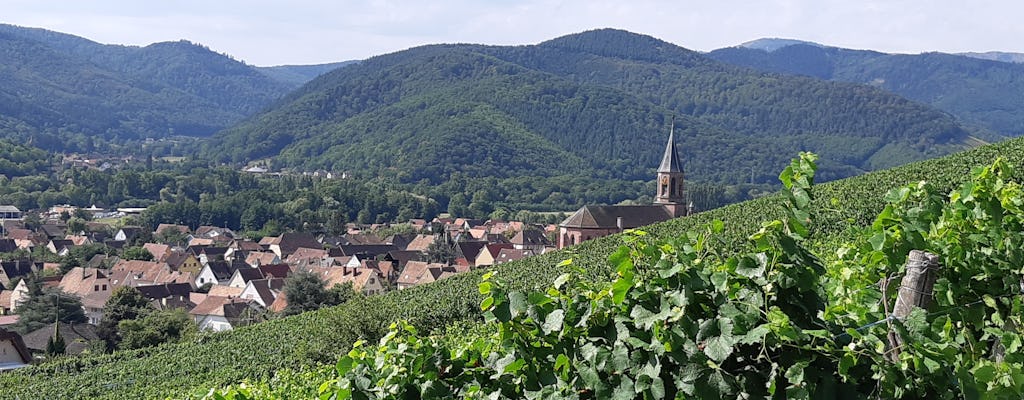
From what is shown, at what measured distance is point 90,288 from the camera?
5300 cm

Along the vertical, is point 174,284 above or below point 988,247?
below

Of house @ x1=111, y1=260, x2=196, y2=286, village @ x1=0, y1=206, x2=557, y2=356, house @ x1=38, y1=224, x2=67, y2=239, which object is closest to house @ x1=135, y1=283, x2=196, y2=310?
village @ x1=0, y1=206, x2=557, y2=356

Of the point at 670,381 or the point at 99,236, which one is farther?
the point at 99,236

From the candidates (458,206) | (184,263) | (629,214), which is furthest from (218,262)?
(458,206)

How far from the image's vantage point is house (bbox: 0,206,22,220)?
107938 millimetres

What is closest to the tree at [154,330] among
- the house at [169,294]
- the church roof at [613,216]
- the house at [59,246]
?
the house at [169,294]

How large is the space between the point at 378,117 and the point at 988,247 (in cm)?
18587

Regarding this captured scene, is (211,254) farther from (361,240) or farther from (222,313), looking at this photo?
(222,313)

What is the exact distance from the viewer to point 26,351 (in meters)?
32.6

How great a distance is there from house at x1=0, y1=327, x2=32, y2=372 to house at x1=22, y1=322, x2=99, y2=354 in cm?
230

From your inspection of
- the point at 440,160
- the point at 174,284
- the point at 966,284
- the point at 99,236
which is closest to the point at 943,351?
the point at 966,284

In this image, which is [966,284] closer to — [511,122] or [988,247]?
Result: [988,247]

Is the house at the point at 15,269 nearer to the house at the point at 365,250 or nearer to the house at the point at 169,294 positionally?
the house at the point at 169,294

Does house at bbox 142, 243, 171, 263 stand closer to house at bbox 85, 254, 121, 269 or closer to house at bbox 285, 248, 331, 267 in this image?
house at bbox 85, 254, 121, 269
